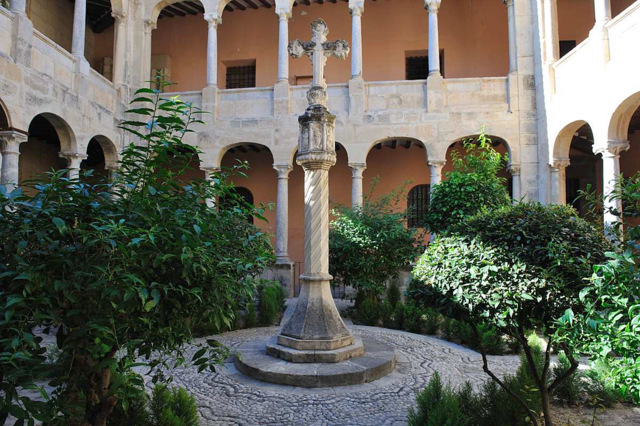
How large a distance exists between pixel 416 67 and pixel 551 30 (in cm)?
459

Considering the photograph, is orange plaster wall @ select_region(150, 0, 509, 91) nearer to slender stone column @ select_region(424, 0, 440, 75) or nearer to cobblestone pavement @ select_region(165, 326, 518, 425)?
slender stone column @ select_region(424, 0, 440, 75)

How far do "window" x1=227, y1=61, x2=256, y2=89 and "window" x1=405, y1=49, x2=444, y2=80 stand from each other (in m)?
5.12

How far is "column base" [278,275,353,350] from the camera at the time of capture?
4.88m

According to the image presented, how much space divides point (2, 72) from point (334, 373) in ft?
26.3

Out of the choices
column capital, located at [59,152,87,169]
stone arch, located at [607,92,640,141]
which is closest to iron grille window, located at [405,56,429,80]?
stone arch, located at [607,92,640,141]

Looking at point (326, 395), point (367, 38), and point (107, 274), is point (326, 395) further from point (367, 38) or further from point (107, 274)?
point (367, 38)

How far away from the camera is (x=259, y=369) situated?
4594mm

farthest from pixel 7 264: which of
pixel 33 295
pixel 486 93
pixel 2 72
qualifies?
pixel 486 93

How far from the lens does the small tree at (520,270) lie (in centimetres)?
284

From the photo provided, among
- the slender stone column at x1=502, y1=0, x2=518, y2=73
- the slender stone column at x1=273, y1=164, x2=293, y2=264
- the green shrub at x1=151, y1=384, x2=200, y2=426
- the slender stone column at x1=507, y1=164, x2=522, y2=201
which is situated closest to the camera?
the green shrub at x1=151, y1=384, x2=200, y2=426

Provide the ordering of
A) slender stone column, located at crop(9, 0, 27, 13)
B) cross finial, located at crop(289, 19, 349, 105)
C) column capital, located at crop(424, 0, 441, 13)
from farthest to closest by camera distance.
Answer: column capital, located at crop(424, 0, 441, 13) → slender stone column, located at crop(9, 0, 27, 13) → cross finial, located at crop(289, 19, 349, 105)

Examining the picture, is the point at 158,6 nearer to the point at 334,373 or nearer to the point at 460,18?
the point at 460,18

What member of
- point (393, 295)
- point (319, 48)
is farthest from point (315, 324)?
point (393, 295)

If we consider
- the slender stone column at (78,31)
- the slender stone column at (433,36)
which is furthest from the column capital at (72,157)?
the slender stone column at (433,36)
